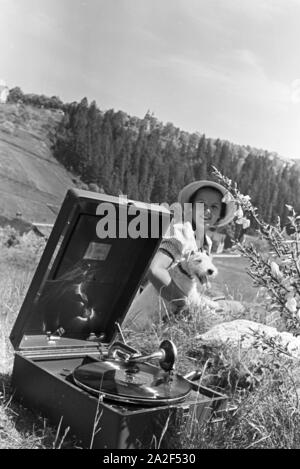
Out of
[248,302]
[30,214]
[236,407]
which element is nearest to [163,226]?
[236,407]

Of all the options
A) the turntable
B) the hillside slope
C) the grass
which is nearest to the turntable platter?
the turntable

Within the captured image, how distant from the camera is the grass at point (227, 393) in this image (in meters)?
1.39

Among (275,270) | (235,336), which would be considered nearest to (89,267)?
(275,270)

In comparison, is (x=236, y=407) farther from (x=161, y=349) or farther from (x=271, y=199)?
(x=271, y=199)

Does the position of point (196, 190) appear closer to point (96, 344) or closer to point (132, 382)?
point (96, 344)

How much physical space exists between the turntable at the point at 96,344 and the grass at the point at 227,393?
0.05 m

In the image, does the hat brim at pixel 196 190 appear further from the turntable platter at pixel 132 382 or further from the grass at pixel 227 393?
the turntable platter at pixel 132 382

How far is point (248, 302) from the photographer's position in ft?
12.5

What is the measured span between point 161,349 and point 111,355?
0.25 metres

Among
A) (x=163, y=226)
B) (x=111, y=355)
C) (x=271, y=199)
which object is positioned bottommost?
(x=111, y=355)

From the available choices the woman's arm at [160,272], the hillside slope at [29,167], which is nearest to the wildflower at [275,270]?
the woman's arm at [160,272]

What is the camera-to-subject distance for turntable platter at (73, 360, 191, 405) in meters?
1.30

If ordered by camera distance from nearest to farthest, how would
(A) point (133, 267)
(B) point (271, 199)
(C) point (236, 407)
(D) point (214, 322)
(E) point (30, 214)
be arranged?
(C) point (236, 407) → (A) point (133, 267) → (D) point (214, 322) → (E) point (30, 214) → (B) point (271, 199)

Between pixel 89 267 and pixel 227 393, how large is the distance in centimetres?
77
